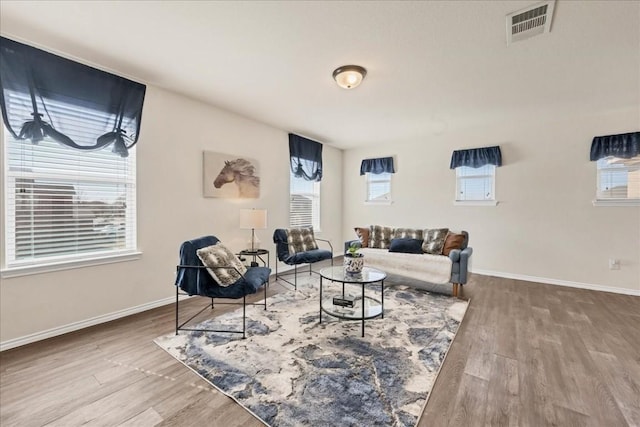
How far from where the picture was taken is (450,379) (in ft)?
6.31

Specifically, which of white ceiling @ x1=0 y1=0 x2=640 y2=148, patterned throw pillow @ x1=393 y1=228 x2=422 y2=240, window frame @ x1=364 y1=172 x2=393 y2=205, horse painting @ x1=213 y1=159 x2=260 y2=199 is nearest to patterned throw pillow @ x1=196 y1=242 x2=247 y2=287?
horse painting @ x1=213 y1=159 x2=260 y2=199

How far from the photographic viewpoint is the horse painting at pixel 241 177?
391 cm

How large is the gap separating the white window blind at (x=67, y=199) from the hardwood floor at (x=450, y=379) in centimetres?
81

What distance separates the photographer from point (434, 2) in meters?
1.86

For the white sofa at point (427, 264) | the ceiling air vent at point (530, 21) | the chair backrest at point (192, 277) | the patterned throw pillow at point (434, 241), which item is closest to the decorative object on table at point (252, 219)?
the chair backrest at point (192, 277)

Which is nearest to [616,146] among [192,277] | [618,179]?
[618,179]

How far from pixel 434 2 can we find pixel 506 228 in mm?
4016

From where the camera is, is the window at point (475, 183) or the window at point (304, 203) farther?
the window at point (304, 203)

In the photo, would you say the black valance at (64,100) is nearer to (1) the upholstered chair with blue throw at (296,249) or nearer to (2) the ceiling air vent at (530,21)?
(1) the upholstered chair with blue throw at (296,249)

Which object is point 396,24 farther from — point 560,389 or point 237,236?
point 237,236

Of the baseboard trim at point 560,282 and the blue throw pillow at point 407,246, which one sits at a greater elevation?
the blue throw pillow at point 407,246

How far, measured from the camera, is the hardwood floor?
1.59m

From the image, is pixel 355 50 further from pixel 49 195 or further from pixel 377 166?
pixel 377 166

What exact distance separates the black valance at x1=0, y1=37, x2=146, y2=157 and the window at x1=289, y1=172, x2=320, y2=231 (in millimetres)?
2763
